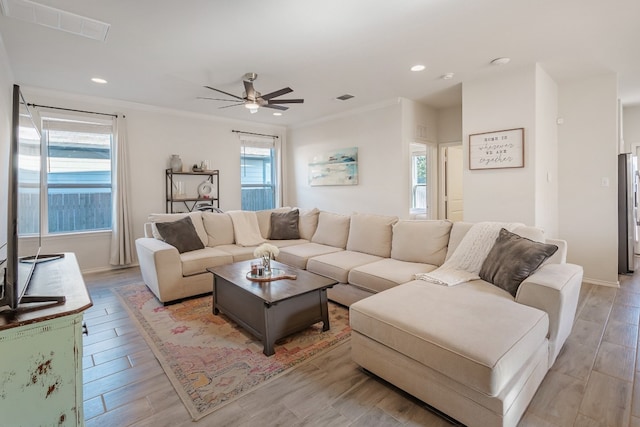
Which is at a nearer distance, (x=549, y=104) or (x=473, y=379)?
(x=473, y=379)

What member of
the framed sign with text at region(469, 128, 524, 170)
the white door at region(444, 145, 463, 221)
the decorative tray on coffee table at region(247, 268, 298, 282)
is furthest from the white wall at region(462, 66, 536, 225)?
the decorative tray on coffee table at region(247, 268, 298, 282)

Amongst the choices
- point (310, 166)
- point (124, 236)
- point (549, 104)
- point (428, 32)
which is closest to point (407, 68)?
point (428, 32)

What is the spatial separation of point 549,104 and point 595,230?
5.52ft

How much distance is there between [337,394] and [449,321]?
76 centimetres

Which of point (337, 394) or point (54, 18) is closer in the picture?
point (337, 394)

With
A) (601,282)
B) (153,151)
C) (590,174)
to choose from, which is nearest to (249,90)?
(153,151)

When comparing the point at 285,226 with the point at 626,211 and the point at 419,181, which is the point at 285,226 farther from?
the point at 626,211

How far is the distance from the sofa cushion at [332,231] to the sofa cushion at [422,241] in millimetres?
805

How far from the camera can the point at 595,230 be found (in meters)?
3.97

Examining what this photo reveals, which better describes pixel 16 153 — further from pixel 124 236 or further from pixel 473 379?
pixel 124 236

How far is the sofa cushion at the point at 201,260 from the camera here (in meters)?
3.37

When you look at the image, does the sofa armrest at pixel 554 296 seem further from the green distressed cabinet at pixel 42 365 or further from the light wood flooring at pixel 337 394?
the green distressed cabinet at pixel 42 365

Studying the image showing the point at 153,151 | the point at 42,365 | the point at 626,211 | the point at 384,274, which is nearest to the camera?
the point at 42,365

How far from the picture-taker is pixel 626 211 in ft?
13.5
